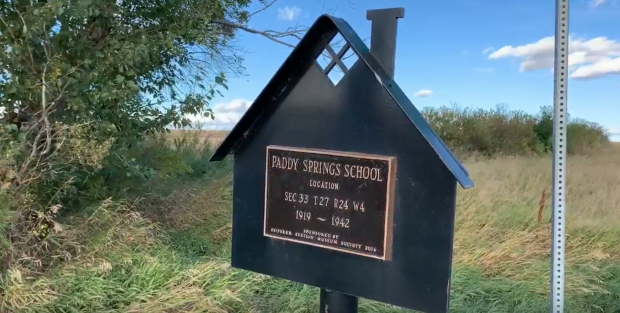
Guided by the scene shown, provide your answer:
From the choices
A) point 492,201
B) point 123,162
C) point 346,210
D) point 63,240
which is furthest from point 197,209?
point 346,210

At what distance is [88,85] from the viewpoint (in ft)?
17.3

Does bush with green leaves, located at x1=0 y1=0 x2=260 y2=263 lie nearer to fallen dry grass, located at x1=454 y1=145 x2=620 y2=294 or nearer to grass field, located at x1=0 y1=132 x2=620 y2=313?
grass field, located at x1=0 y1=132 x2=620 y2=313

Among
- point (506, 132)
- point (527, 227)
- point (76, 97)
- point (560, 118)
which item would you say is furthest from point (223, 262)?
→ point (506, 132)

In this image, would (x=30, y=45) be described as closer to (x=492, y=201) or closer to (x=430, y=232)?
(x=430, y=232)

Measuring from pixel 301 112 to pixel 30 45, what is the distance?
3.36 meters

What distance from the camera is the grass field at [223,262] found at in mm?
4223

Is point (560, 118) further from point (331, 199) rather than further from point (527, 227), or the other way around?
point (527, 227)

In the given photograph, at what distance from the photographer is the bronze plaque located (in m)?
2.52

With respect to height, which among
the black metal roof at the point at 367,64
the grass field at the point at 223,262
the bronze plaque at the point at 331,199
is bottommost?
the grass field at the point at 223,262

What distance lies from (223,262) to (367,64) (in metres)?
2.96

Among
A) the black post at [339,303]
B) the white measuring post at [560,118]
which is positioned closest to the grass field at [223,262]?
the black post at [339,303]

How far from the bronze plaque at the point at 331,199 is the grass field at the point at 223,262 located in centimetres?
164

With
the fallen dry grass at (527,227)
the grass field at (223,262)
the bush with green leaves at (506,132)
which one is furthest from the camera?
the bush with green leaves at (506,132)

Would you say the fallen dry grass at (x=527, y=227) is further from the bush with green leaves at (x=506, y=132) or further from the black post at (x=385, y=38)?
the bush with green leaves at (x=506, y=132)
